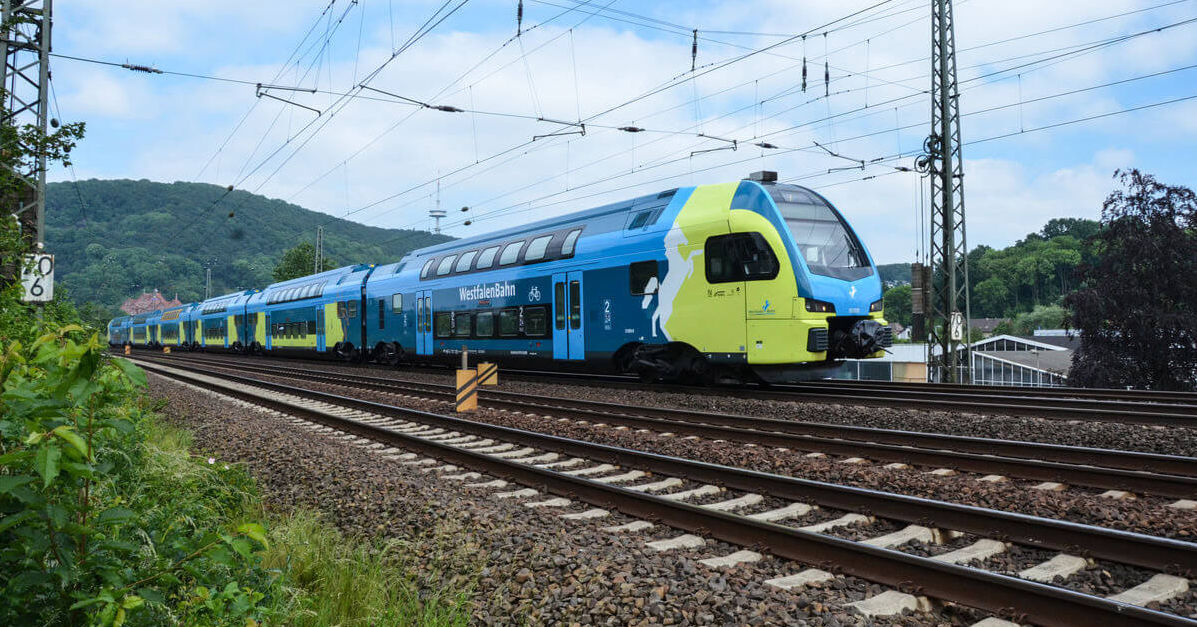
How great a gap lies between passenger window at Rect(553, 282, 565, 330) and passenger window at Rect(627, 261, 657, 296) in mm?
2202

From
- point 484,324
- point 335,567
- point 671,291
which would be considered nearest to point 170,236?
point 484,324

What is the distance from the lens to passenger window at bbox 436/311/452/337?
20.8 meters

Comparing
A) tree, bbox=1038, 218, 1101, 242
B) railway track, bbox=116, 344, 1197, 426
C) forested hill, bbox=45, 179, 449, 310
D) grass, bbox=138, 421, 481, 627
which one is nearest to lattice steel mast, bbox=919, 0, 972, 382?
railway track, bbox=116, 344, 1197, 426

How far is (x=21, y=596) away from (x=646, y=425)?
8261mm

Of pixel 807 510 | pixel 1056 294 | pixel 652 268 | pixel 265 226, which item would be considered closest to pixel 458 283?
pixel 652 268

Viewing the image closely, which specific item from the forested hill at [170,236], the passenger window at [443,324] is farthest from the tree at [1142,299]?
the forested hill at [170,236]

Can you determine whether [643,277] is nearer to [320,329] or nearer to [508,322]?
[508,322]

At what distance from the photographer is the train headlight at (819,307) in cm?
1234

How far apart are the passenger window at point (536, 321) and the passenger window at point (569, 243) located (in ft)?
4.67

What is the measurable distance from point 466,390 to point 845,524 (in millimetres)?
8110

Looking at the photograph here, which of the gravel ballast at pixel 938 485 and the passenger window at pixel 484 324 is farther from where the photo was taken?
the passenger window at pixel 484 324

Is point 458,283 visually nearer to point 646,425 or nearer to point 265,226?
point 646,425

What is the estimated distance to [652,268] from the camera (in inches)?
564

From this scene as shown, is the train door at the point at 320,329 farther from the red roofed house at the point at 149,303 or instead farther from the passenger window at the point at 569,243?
the red roofed house at the point at 149,303
